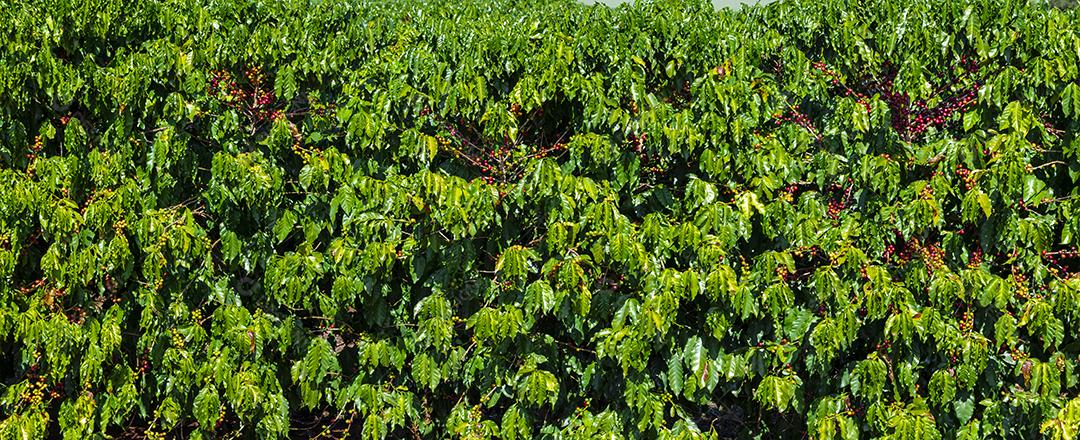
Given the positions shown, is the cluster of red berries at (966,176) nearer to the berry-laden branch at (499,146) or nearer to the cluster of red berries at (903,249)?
the cluster of red berries at (903,249)

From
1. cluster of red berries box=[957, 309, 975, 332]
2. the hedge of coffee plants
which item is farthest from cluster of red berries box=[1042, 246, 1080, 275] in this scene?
cluster of red berries box=[957, 309, 975, 332]

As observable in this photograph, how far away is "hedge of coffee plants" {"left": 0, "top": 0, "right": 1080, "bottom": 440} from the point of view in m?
4.44

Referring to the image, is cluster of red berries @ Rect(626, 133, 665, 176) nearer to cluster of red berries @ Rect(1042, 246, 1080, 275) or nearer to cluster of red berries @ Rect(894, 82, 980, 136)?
cluster of red berries @ Rect(894, 82, 980, 136)

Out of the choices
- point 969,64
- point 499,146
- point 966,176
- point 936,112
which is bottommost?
point 499,146

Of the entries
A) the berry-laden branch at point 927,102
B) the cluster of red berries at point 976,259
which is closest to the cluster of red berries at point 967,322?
the cluster of red berries at point 976,259

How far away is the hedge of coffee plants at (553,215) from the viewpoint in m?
4.44

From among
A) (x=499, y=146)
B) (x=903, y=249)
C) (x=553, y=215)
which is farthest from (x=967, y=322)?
(x=499, y=146)

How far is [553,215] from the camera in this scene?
14.5ft

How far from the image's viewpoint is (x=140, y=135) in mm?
4789

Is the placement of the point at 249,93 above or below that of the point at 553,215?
above

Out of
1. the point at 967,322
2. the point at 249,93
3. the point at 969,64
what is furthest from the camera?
the point at 249,93

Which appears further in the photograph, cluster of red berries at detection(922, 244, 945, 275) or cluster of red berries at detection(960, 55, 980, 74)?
cluster of red berries at detection(960, 55, 980, 74)

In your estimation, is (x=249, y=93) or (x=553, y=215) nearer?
(x=553, y=215)

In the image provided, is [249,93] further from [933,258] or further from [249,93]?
[933,258]
